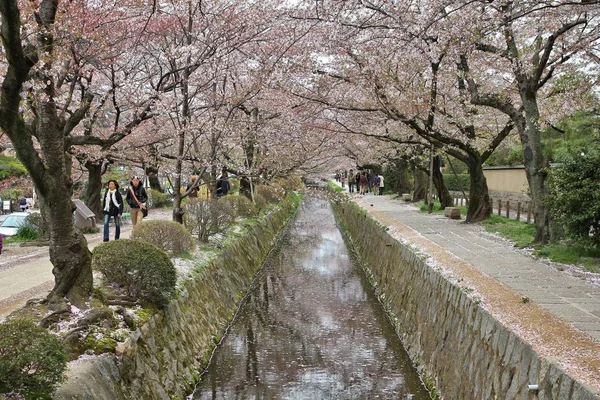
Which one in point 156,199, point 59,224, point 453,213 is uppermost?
point 59,224

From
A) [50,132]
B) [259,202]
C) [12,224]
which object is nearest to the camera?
[50,132]

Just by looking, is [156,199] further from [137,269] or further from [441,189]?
[137,269]

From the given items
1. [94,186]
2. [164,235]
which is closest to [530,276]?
[164,235]

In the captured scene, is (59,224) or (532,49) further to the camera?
(532,49)

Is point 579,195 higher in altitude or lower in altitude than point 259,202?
higher

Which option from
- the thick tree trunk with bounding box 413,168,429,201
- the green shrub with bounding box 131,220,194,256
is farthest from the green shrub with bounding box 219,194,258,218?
the thick tree trunk with bounding box 413,168,429,201

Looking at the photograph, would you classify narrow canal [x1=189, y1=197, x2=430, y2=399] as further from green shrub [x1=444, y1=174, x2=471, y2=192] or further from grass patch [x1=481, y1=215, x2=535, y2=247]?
green shrub [x1=444, y1=174, x2=471, y2=192]

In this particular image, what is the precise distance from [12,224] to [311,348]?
12.1 meters

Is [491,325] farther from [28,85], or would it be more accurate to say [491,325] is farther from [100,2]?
[100,2]

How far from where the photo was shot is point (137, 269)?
8172 mm

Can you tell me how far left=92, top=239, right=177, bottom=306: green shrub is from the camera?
812 cm

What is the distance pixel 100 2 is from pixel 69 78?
4.75 feet

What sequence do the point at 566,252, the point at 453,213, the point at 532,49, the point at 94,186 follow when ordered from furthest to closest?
the point at 94,186 → the point at 453,213 → the point at 532,49 → the point at 566,252

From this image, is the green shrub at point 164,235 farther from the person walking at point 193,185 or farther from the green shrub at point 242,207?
the green shrub at point 242,207
